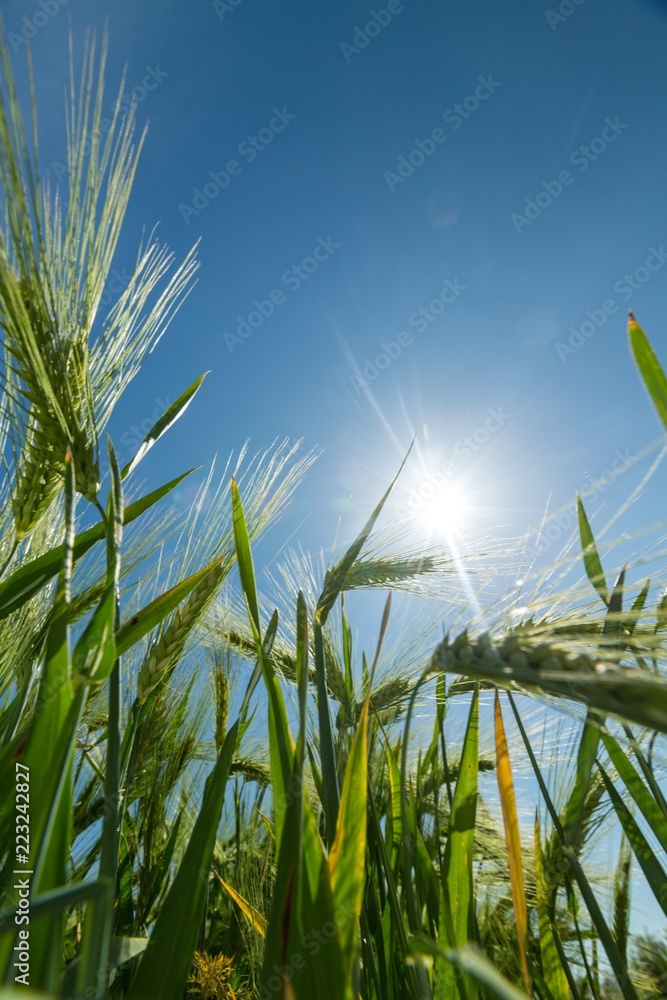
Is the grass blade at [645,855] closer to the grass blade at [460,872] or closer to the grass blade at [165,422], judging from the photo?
the grass blade at [460,872]

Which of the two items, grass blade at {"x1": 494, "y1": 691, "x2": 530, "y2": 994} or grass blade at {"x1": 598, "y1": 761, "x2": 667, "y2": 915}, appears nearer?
grass blade at {"x1": 494, "y1": 691, "x2": 530, "y2": 994}

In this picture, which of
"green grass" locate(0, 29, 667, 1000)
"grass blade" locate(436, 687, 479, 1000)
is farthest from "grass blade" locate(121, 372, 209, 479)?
"grass blade" locate(436, 687, 479, 1000)

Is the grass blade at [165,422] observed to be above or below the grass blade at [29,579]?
above

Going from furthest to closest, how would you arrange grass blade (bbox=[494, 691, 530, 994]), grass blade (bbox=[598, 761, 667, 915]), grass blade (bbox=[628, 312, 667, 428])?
1. grass blade (bbox=[598, 761, 667, 915])
2. grass blade (bbox=[494, 691, 530, 994])
3. grass blade (bbox=[628, 312, 667, 428])

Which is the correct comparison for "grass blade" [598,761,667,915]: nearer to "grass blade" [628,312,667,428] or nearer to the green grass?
the green grass

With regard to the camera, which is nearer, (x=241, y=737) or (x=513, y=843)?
(x=513, y=843)

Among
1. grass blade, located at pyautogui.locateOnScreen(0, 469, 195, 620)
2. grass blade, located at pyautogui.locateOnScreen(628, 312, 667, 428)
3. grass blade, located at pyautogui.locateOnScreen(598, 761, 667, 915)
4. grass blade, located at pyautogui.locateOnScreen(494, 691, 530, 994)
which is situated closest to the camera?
grass blade, located at pyautogui.locateOnScreen(628, 312, 667, 428)

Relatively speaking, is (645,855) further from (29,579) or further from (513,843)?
(29,579)

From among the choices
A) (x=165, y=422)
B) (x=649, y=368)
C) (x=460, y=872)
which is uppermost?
(x=165, y=422)

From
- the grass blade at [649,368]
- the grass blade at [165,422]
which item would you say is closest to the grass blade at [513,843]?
the grass blade at [649,368]

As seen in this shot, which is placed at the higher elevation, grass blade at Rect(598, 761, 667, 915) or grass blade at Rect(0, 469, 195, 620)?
grass blade at Rect(0, 469, 195, 620)

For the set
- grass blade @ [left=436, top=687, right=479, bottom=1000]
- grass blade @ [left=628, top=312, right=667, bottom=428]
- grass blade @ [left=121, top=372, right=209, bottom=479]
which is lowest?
grass blade @ [left=436, top=687, right=479, bottom=1000]

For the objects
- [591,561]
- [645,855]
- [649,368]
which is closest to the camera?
[649,368]

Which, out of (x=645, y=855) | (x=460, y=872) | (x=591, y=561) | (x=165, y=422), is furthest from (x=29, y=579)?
(x=645, y=855)
